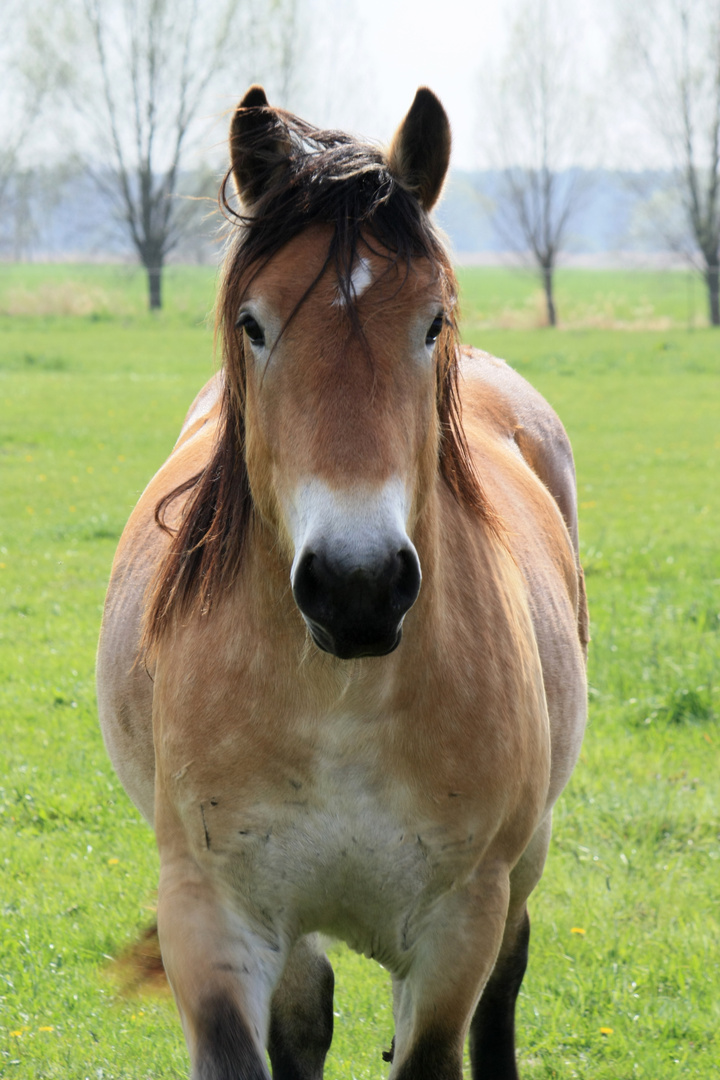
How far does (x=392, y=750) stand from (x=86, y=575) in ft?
20.3

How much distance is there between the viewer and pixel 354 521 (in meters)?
1.60

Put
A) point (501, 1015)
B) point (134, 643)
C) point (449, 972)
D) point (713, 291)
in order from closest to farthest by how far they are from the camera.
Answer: point (449, 972) → point (134, 643) → point (501, 1015) → point (713, 291)

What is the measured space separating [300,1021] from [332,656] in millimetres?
1246

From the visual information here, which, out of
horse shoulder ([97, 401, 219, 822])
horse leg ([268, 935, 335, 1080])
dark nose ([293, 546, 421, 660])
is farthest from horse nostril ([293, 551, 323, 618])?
horse leg ([268, 935, 335, 1080])

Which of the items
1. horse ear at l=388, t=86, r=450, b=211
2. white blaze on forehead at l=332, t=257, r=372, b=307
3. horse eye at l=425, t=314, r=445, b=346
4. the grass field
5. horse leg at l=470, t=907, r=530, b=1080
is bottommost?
the grass field

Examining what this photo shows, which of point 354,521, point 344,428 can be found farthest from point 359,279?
point 354,521

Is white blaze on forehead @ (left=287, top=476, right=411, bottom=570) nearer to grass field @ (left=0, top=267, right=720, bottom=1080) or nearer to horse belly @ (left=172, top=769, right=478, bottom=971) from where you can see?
horse belly @ (left=172, top=769, right=478, bottom=971)

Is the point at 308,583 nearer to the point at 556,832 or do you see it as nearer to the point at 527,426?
the point at 527,426

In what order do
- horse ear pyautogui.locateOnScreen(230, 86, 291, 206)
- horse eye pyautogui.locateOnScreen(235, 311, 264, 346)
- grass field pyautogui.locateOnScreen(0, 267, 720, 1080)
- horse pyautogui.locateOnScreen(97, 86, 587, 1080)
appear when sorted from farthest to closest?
1. grass field pyautogui.locateOnScreen(0, 267, 720, 1080)
2. horse ear pyautogui.locateOnScreen(230, 86, 291, 206)
3. horse eye pyautogui.locateOnScreen(235, 311, 264, 346)
4. horse pyautogui.locateOnScreen(97, 86, 587, 1080)

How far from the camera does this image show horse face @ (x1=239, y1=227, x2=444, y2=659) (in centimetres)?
161

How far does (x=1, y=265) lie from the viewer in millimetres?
53562

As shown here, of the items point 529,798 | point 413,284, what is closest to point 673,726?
point 529,798

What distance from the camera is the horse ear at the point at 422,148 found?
2055mm

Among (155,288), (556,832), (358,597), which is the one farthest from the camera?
(155,288)
